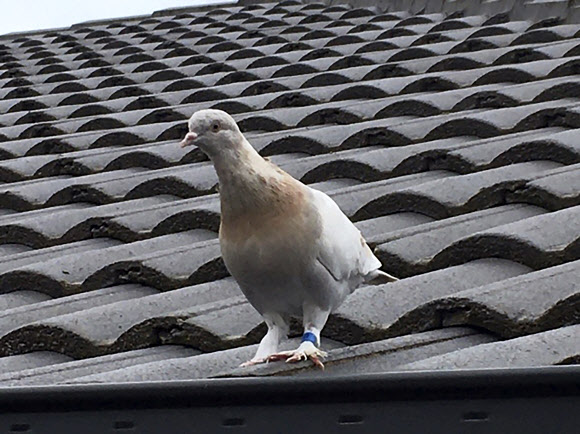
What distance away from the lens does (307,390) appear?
5.08 feet

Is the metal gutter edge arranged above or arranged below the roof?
above

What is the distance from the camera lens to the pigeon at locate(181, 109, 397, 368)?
2002mm

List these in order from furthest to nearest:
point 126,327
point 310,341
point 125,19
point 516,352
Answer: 1. point 125,19
2. point 126,327
3. point 310,341
4. point 516,352

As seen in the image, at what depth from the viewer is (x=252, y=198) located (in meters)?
2.02

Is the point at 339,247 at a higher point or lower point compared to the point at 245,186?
lower

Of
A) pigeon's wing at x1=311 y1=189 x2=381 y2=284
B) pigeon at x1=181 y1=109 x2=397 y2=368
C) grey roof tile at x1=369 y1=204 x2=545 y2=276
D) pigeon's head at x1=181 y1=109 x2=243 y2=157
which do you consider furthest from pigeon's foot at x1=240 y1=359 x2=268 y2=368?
grey roof tile at x1=369 y1=204 x2=545 y2=276

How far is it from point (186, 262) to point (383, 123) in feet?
4.46

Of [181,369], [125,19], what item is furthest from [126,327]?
[125,19]

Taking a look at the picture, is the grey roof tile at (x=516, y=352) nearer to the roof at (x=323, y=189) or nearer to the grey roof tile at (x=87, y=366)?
the roof at (x=323, y=189)

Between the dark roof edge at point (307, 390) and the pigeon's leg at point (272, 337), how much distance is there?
1.62ft

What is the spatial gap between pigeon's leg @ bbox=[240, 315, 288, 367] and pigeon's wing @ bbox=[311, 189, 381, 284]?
124mm

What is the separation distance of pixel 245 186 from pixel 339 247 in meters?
0.20

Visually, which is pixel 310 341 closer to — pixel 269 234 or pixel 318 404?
pixel 269 234

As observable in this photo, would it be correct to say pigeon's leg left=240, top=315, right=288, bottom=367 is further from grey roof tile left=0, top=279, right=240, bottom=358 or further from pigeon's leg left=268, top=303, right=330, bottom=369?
grey roof tile left=0, top=279, right=240, bottom=358
